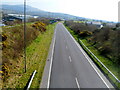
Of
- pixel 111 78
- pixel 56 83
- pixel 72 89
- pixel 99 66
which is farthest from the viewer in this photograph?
pixel 99 66

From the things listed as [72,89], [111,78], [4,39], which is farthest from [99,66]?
[4,39]

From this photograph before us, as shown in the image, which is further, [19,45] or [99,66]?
[19,45]

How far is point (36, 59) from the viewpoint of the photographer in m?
21.9

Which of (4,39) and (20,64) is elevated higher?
(4,39)

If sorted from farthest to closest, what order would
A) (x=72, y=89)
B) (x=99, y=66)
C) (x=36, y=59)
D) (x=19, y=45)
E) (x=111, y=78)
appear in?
(x=19, y=45), (x=36, y=59), (x=99, y=66), (x=111, y=78), (x=72, y=89)

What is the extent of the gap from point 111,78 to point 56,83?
5563 mm

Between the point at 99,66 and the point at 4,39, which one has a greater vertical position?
the point at 4,39

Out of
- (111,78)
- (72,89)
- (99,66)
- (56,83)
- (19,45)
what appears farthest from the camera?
(19,45)

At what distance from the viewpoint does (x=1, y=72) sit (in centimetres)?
1455

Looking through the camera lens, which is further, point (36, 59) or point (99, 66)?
point (36, 59)

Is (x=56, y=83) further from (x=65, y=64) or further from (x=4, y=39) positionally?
(x=4, y=39)

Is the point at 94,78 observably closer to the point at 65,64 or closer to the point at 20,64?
the point at 65,64

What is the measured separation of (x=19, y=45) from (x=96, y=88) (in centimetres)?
1494

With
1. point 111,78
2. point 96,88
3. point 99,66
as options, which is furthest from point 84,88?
point 99,66
